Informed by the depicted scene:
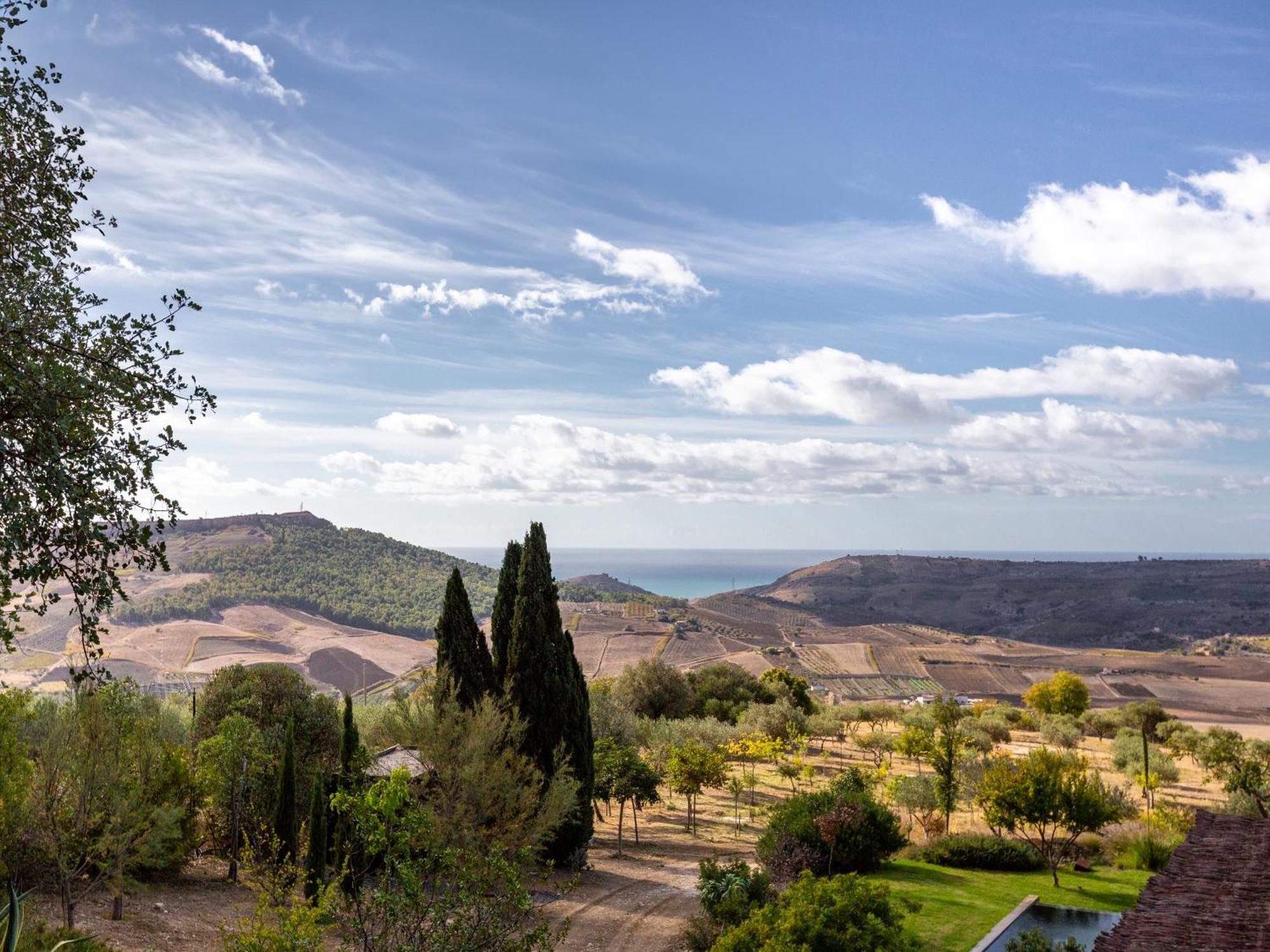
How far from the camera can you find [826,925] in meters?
12.2

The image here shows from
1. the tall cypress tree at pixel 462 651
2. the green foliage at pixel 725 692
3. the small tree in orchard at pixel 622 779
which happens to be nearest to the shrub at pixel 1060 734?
the green foliage at pixel 725 692

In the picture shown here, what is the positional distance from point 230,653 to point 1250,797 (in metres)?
90.6

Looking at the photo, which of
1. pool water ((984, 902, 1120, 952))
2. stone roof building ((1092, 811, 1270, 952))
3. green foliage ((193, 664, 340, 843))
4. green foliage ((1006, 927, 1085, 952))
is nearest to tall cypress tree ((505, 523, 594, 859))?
green foliage ((193, 664, 340, 843))

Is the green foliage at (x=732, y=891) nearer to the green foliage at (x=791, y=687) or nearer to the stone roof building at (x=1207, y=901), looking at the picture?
the stone roof building at (x=1207, y=901)

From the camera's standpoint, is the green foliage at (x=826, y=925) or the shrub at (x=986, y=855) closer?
the green foliage at (x=826, y=925)

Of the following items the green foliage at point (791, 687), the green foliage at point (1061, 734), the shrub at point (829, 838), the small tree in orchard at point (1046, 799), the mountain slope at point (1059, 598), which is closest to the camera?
the small tree in orchard at point (1046, 799)

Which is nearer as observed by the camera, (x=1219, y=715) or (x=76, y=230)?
(x=76, y=230)

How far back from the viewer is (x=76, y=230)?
22.5 ft

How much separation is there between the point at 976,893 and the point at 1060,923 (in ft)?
10.4

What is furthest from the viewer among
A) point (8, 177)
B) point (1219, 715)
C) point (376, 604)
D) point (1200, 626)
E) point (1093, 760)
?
point (1200, 626)

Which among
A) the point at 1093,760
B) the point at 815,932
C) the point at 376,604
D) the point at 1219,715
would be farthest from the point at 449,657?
the point at 376,604

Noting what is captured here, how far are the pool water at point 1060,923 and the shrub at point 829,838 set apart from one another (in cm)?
438

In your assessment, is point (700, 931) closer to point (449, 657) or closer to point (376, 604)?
point (449, 657)

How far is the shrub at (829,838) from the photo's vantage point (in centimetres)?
2027
